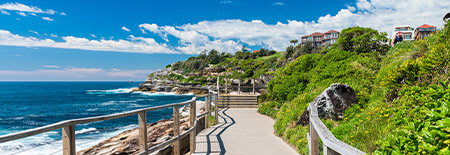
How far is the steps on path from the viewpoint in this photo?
63.5 ft

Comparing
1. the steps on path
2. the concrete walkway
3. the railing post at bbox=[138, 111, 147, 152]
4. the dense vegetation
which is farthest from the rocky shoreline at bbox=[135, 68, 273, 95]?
the railing post at bbox=[138, 111, 147, 152]

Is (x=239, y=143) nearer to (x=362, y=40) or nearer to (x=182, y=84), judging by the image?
(x=362, y=40)

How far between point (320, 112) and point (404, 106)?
2.57 meters

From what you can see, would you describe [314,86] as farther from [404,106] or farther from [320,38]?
[320,38]

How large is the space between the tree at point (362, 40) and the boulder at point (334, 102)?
1040 cm

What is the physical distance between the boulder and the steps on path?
11244mm

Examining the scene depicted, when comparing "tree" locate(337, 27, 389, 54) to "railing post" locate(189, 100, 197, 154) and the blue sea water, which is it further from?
the blue sea water

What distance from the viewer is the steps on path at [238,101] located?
19359 millimetres

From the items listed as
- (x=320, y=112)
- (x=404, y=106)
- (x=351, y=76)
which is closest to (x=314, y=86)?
(x=351, y=76)

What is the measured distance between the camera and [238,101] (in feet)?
64.7

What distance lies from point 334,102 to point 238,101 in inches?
475

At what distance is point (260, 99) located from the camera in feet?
63.8

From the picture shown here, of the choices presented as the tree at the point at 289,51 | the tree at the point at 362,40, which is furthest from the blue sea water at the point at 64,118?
the tree at the point at 289,51

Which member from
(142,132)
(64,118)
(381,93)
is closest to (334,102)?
(381,93)
